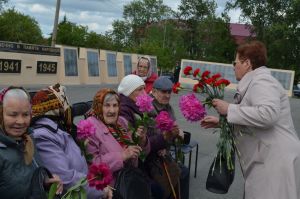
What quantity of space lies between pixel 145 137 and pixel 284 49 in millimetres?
38553

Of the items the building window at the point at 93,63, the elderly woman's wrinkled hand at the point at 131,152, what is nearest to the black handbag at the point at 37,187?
the elderly woman's wrinkled hand at the point at 131,152

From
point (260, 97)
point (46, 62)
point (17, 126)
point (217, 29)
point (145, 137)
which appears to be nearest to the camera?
point (17, 126)

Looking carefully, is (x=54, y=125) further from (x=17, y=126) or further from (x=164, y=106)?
(x=164, y=106)

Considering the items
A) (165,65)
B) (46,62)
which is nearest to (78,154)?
(46,62)

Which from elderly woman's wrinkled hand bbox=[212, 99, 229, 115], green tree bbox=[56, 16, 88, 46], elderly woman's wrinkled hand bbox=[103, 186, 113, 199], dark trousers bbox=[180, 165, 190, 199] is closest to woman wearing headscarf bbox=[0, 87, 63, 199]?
elderly woman's wrinkled hand bbox=[103, 186, 113, 199]

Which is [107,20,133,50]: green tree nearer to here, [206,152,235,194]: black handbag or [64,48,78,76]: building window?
[64,48,78,76]: building window

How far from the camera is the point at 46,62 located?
56.4ft

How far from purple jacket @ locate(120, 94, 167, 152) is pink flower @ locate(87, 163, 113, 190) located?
51.8 inches

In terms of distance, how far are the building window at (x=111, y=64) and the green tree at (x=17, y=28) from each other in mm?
25234

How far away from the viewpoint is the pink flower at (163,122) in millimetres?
3488

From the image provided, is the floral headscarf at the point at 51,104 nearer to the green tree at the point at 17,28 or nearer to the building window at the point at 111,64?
the building window at the point at 111,64

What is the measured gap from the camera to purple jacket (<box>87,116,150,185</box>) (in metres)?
3.11

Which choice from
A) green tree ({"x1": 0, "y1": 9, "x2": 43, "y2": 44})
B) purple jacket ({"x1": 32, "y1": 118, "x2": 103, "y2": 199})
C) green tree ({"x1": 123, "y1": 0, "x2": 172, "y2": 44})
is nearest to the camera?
purple jacket ({"x1": 32, "y1": 118, "x2": 103, "y2": 199})

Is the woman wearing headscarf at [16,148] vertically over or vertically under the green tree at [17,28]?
under
